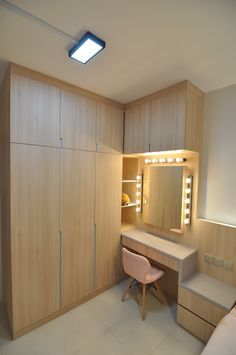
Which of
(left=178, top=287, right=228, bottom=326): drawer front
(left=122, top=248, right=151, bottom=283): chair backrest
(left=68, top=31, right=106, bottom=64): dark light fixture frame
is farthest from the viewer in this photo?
(left=122, top=248, right=151, bottom=283): chair backrest

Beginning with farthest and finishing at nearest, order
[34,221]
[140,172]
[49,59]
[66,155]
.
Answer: [140,172]
[66,155]
[34,221]
[49,59]

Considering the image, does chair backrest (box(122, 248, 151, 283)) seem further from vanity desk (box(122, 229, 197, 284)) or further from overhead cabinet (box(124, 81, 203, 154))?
overhead cabinet (box(124, 81, 203, 154))

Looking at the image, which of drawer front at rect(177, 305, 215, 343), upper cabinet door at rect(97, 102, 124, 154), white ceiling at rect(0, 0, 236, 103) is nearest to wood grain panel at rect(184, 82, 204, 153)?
white ceiling at rect(0, 0, 236, 103)

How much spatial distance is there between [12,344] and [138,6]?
3007 mm

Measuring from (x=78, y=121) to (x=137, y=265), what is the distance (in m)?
1.89

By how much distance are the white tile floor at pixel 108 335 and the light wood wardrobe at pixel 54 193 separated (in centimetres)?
14

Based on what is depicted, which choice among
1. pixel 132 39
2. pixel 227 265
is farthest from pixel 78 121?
pixel 227 265

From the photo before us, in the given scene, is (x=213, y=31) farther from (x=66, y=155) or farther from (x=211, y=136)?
(x=66, y=155)

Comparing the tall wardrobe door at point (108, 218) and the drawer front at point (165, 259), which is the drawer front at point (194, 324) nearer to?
the drawer front at point (165, 259)

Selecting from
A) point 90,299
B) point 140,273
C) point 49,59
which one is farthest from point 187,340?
point 49,59

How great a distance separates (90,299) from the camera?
7.82 ft

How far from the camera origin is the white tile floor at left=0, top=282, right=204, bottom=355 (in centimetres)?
170

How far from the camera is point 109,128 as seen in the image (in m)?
2.47

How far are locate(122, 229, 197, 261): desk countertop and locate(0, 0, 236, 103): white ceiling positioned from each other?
78.1 inches
